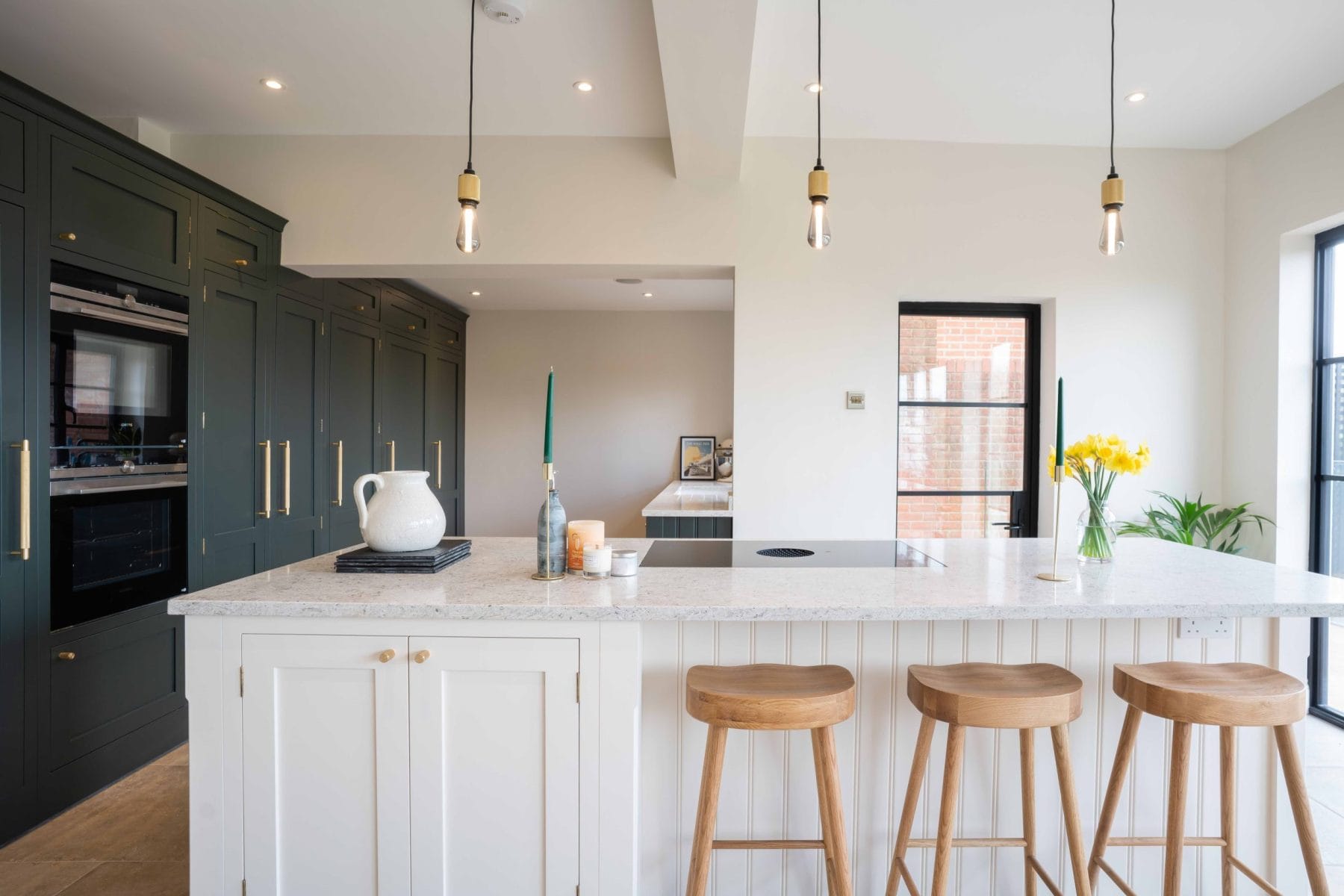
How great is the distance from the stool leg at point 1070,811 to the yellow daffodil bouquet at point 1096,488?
67cm

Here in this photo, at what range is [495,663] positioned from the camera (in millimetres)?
1525

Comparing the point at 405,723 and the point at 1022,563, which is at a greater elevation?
the point at 1022,563

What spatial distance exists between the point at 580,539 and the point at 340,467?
2640 mm

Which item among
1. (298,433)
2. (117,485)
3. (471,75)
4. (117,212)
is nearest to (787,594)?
(471,75)

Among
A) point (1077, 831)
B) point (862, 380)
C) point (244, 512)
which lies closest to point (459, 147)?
point (244, 512)

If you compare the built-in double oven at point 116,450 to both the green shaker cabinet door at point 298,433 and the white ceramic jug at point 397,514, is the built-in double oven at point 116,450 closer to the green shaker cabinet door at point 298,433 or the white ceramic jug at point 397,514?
the green shaker cabinet door at point 298,433

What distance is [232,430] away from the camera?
119 inches

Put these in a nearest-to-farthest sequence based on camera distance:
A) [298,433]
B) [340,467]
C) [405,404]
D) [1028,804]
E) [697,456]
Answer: [1028,804]
[298,433]
[340,467]
[405,404]
[697,456]

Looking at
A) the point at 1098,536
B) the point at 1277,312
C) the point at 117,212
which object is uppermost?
the point at 117,212

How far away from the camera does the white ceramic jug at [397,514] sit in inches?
70.7

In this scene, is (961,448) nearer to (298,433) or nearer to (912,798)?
(912,798)

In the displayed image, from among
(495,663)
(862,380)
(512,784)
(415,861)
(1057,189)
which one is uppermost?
(1057,189)

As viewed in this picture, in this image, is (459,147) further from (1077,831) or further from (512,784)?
(1077,831)

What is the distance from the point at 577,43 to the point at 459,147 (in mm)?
1091
